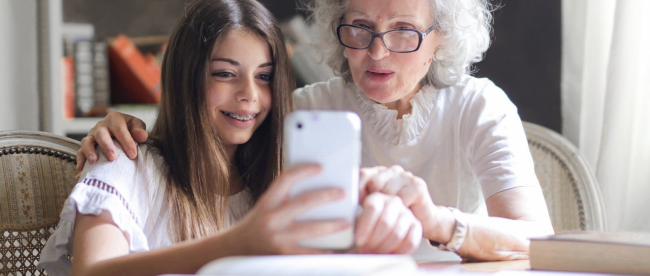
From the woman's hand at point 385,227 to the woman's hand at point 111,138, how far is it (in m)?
0.49

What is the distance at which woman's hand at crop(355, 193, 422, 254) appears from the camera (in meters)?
0.65

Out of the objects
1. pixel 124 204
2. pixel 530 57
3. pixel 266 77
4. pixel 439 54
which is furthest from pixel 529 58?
pixel 124 204

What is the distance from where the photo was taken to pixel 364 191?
72 cm

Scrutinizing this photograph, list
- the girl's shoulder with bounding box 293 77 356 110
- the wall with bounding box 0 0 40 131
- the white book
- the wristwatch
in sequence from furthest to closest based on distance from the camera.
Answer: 1. the wall with bounding box 0 0 40 131
2. the girl's shoulder with bounding box 293 77 356 110
3. the wristwatch
4. the white book

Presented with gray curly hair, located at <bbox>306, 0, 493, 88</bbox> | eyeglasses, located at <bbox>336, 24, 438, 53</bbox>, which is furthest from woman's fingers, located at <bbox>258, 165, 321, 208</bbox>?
gray curly hair, located at <bbox>306, 0, 493, 88</bbox>

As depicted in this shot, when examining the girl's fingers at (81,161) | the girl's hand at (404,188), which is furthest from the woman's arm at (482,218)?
the girl's fingers at (81,161)

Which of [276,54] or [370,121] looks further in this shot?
[370,121]

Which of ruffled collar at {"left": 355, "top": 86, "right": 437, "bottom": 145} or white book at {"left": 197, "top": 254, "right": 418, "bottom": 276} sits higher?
ruffled collar at {"left": 355, "top": 86, "right": 437, "bottom": 145}

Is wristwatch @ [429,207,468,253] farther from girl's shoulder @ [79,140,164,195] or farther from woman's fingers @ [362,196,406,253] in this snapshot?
girl's shoulder @ [79,140,164,195]

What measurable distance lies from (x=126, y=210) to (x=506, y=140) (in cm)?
70

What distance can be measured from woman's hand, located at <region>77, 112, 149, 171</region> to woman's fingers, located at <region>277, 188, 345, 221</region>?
49 cm

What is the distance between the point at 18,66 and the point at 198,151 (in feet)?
4.05

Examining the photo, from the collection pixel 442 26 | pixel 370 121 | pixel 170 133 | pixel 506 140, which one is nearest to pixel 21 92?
pixel 170 133

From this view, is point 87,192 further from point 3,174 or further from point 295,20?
point 295,20
